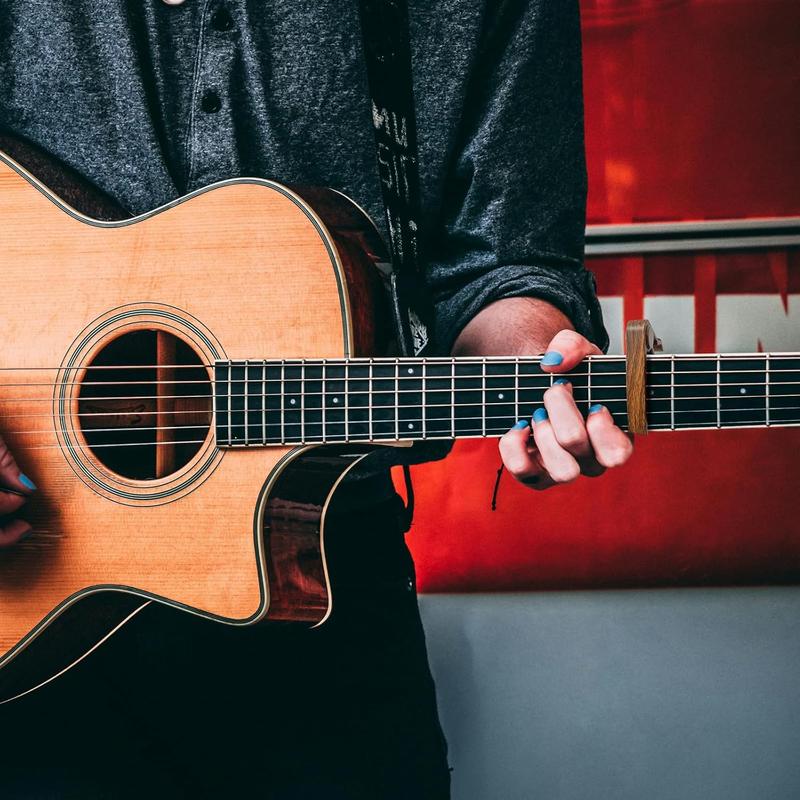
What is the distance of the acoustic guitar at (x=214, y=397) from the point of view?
2.09 ft

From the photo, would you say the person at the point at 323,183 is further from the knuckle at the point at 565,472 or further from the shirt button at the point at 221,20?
the knuckle at the point at 565,472

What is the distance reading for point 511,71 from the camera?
0.87 meters

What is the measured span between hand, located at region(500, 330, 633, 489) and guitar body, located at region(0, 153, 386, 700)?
176 millimetres

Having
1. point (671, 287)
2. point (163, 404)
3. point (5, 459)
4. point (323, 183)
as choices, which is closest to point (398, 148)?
point (323, 183)

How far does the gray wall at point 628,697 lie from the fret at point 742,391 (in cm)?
Answer: 90

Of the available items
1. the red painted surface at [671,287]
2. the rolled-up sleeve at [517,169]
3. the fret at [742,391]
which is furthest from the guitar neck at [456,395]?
the red painted surface at [671,287]

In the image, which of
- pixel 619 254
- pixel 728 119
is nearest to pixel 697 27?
pixel 728 119

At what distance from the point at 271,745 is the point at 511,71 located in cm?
92

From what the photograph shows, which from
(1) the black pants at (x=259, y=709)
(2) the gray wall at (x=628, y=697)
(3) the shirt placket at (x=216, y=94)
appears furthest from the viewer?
(2) the gray wall at (x=628, y=697)

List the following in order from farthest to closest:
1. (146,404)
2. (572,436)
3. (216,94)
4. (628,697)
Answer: (628,697)
(216,94)
(146,404)
(572,436)

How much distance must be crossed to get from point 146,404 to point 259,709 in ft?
1.33

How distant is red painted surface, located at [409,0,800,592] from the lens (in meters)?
1.34

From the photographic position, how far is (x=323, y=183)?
90 centimetres

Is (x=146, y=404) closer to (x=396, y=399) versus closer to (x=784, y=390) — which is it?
(x=396, y=399)
